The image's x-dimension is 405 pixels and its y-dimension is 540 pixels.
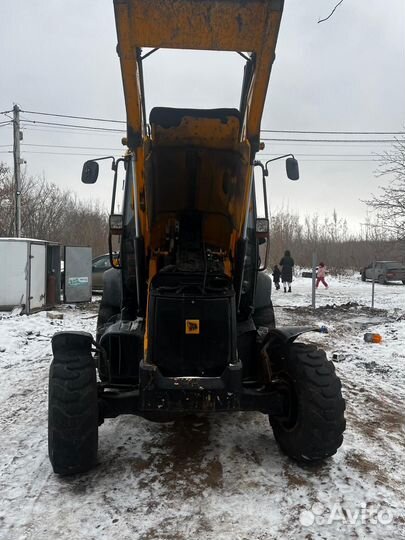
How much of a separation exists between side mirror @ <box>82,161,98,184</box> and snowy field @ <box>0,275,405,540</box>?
2.52 meters

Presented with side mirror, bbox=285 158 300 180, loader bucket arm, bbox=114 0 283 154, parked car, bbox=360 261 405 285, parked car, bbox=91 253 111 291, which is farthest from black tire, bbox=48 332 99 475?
parked car, bbox=360 261 405 285

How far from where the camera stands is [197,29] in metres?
2.87

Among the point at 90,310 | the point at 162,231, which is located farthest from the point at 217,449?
the point at 90,310

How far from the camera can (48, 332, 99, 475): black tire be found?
10.8 feet

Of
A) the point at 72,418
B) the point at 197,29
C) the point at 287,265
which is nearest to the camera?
the point at 197,29

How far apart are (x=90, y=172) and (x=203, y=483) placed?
3.18 m

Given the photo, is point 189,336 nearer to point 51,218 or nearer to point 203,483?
point 203,483

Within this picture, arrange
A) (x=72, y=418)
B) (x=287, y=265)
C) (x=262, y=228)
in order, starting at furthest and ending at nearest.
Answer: (x=287, y=265) < (x=262, y=228) < (x=72, y=418)

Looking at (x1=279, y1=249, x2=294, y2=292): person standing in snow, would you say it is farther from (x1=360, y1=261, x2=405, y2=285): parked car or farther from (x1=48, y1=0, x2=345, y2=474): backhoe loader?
(x1=48, y1=0, x2=345, y2=474): backhoe loader

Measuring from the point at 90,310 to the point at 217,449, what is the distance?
10.6m

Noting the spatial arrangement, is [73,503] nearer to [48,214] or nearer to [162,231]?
[162,231]

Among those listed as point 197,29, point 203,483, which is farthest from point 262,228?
point 203,483
